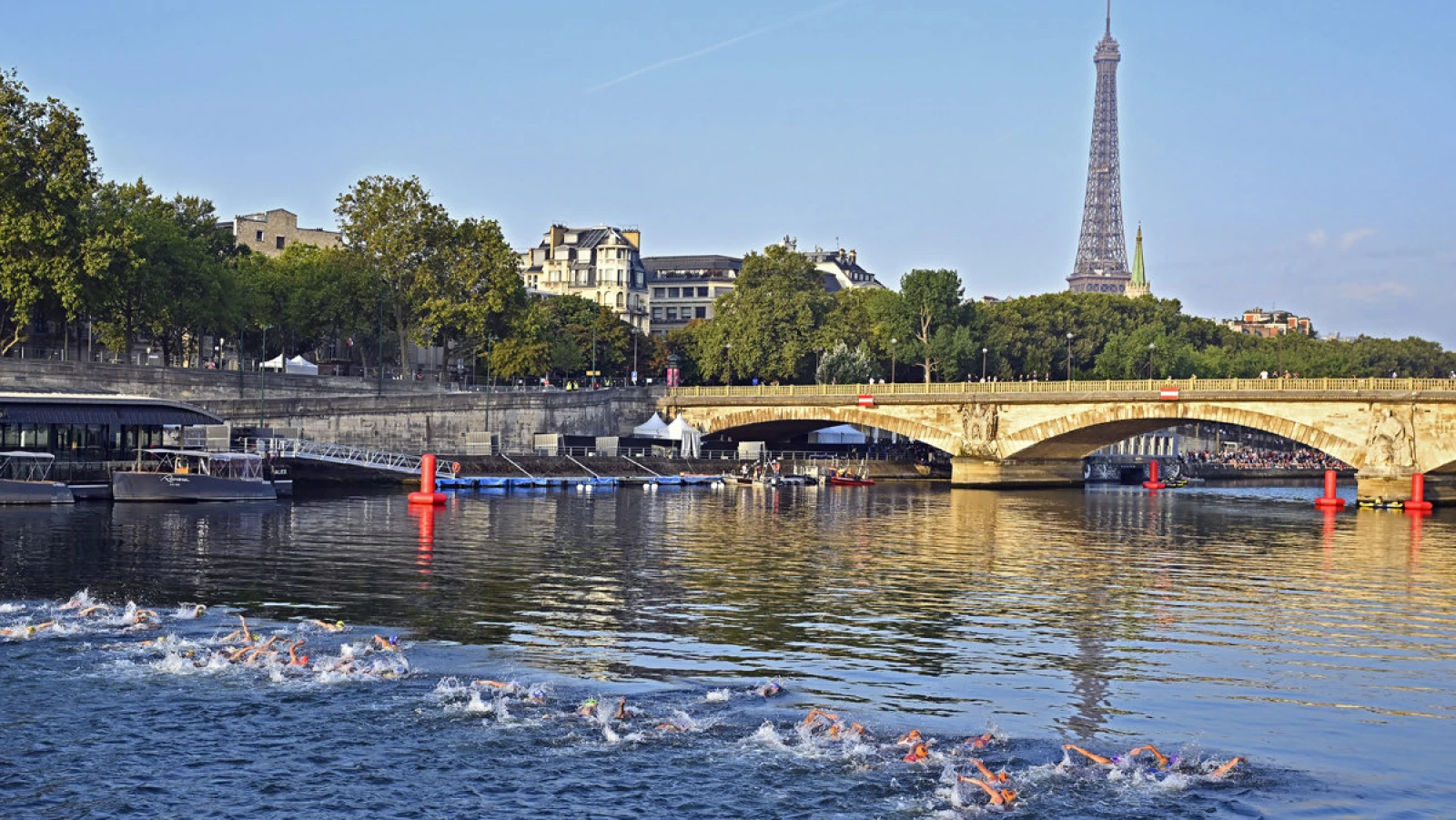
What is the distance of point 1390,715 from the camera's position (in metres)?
29.0

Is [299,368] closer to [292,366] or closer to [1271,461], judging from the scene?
[292,366]

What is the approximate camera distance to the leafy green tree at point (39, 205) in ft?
297

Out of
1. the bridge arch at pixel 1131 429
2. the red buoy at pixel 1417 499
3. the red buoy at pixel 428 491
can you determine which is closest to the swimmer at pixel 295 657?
the red buoy at pixel 428 491

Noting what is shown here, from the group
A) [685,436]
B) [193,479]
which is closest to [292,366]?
[685,436]

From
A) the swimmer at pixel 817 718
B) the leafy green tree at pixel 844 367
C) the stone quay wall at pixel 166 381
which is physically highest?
the leafy green tree at pixel 844 367

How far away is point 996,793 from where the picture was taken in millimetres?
22281

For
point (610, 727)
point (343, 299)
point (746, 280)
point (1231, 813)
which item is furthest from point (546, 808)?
point (746, 280)

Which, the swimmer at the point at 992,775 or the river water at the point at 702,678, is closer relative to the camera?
the river water at the point at 702,678

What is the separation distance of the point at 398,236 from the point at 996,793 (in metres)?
106

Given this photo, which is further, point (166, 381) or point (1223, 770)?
point (166, 381)

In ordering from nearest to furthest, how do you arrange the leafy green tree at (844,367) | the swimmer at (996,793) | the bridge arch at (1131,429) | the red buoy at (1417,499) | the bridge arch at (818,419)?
the swimmer at (996,793) → the red buoy at (1417,499) → the bridge arch at (1131,429) → the bridge arch at (818,419) → the leafy green tree at (844,367)

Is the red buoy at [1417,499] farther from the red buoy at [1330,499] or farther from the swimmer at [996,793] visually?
the swimmer at [996,793]

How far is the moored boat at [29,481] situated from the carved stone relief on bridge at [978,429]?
6604 cm

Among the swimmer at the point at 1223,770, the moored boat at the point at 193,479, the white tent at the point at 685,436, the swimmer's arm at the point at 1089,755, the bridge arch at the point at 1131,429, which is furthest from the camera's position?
the white tent at the point at 685,436
